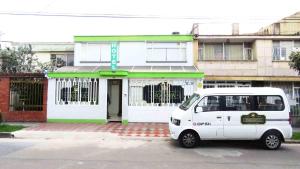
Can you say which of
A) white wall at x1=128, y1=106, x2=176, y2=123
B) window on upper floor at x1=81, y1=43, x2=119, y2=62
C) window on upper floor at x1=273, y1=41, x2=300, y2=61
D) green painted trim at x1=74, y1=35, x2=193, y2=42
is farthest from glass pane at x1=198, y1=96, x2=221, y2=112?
window on upper floor at x1=273, y1=41, x2=300, y2=61

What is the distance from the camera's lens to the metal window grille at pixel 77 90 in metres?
17.8

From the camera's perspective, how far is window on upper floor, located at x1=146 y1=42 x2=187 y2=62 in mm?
20781

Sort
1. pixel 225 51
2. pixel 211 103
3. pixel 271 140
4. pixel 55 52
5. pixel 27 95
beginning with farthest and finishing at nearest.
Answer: pixel 55 52 → pixel 225 51 → pixel 27 95 → pixel 211 103 → pixel 271 140

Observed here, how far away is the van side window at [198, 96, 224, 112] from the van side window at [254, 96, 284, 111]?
128 cm

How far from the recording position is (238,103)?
35.9ft

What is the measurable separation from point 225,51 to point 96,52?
901 centimetres

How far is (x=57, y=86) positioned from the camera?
17797mm

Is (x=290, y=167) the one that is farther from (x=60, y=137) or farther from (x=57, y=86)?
(x=57, y=86)

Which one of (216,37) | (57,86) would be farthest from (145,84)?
(216,37)

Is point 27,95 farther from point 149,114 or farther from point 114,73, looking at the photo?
point 149,114

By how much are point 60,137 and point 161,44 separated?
1050 centimetres

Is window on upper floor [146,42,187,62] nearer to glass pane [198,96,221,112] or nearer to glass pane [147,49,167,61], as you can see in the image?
glass pane [147,49,167,61]

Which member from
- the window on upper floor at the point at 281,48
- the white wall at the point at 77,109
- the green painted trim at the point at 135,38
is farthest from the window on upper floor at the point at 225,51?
the white wall at the point at 77,109

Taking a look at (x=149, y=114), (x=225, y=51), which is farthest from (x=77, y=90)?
(x=225, y=51)
